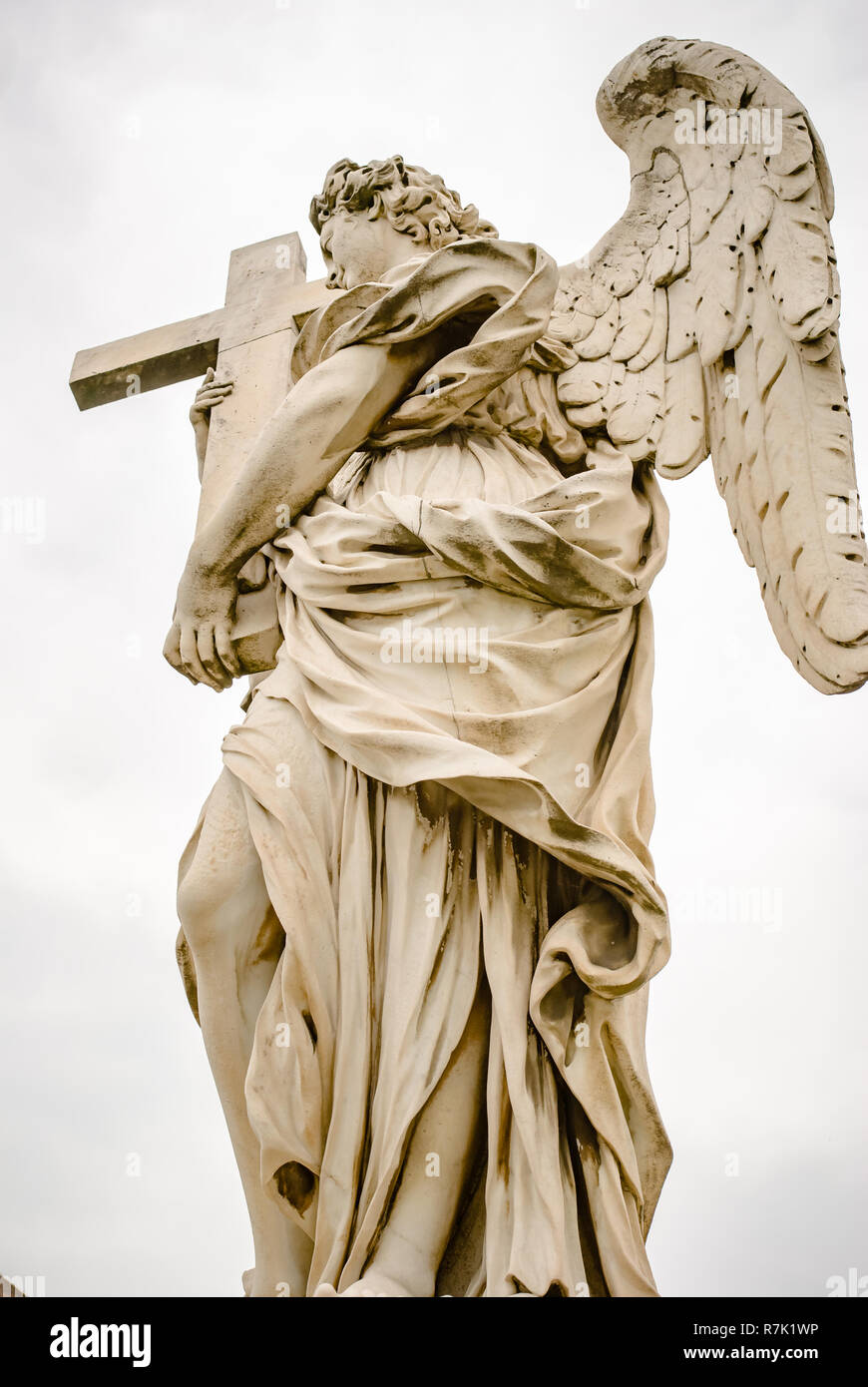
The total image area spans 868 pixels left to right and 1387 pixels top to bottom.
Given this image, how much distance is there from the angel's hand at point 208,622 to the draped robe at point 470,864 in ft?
0.59

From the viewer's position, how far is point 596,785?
5.00 metres

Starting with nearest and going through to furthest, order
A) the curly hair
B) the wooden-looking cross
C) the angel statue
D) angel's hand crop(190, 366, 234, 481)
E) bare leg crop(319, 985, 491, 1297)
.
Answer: bare leg crop(319, 985, 491, 1297) < the angel statue < the curly hair < angel's hand crop(190, 366, 234, 481) < the wooden-looking cross

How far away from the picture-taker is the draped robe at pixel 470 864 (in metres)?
4.56

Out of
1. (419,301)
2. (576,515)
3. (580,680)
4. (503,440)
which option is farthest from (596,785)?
(419,301)

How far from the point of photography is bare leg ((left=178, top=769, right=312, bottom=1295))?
477 centimetres

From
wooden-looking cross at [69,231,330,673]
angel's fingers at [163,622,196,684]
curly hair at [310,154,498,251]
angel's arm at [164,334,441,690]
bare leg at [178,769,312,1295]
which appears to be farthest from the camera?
wooden-looking cross at [69,231,330,673]

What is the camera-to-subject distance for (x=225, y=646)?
539cm

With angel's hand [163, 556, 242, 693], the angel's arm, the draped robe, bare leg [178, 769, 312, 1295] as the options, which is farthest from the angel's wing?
bare leg [178, 769, 312, 1295]

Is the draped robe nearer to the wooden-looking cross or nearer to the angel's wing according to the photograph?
the angel's wing

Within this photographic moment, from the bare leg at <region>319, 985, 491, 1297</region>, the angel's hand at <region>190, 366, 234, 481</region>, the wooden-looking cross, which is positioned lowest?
the bare leg at <region>319, 985, 491, 1297</region>

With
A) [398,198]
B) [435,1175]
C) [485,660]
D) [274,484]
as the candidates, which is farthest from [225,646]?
[435,1175]

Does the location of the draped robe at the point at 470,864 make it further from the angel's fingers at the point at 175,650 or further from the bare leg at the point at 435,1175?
the angel's fingers at the point at 175,650

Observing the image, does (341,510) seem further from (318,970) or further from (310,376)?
(318,970)

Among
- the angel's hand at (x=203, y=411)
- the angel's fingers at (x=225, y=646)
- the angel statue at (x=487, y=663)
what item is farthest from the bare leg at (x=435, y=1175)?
the angel's hand at (x=203, y=411)
